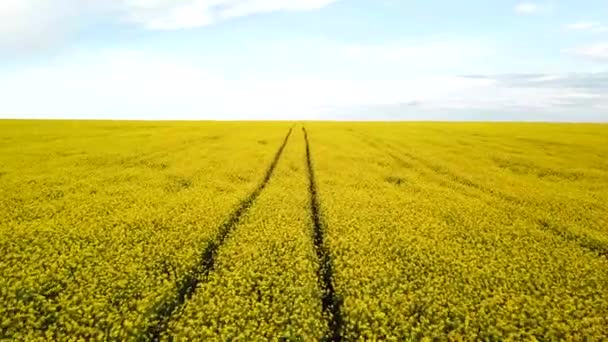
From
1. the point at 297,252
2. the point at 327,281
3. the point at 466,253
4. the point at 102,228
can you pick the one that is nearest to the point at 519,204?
the point at 466,253

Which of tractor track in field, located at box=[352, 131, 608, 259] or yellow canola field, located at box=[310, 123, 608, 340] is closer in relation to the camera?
yellow canola field, located at box=[310, 123, 608, 340]

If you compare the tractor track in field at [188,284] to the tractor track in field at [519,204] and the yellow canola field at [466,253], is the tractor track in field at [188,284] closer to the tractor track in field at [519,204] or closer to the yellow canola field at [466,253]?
the yellow canola field at [466,253]

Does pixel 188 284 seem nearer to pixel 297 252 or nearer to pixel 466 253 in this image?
pixel 297 252

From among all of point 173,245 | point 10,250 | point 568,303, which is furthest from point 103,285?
point 568,303

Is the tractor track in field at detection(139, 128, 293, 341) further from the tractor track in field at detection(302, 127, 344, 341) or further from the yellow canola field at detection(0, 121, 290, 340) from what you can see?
the tractor track in field at detection(302, 127, 344, 341)

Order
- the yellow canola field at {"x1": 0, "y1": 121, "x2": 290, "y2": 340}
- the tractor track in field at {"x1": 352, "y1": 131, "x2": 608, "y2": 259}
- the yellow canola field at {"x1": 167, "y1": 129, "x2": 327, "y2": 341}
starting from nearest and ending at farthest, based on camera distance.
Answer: the yellow canola field at {"x1": 167, "y1": 129, "x2": 327, "y2": 341}, the yellow canola field at {"x1": 0, "y1": 121, "x2": 290, "y2": 340}, the tractor track in field at {"x1": 352, "y1": 131, "x2": 608, "y2": 259}

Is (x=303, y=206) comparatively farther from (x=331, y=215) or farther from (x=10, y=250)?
(x=10, y=250)

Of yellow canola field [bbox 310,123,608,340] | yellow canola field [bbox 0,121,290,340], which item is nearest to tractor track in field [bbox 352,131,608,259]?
yellow canola field [bbox 310,123,608,340]
